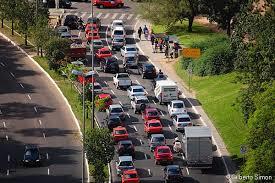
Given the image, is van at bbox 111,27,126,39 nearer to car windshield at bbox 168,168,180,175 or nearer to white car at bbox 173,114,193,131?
white car at bbox 173,114,193,131

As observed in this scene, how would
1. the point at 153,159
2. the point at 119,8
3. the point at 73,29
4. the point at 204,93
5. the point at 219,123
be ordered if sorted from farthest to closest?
the point at 119,8, the point at 73,29, the point at 204,93, the point at 219,123, the point at 153,159

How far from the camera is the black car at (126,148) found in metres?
80.9

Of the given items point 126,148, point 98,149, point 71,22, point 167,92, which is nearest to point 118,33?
point 71,22

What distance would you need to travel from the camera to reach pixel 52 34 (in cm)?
11056

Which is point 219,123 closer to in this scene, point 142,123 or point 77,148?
point 142,123

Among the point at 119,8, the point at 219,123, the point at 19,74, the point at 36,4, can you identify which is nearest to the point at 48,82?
the point at 19,74

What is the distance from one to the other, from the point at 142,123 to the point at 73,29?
134 ft

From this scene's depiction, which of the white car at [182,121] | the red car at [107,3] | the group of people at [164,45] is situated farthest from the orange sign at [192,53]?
the red car at [107,3]

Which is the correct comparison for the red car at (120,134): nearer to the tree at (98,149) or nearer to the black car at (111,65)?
the tree at (98,149)

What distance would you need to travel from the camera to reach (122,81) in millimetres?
100688

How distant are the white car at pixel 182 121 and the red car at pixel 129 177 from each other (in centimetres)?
1348

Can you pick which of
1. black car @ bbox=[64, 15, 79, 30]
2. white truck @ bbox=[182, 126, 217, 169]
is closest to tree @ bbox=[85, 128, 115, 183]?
white truck @ bbox=[182, 126, 217, 169]

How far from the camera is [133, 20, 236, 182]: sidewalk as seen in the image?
8106 centimetres

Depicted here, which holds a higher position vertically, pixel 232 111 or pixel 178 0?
pixel 178 0
